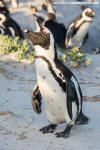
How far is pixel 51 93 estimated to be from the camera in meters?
3.67

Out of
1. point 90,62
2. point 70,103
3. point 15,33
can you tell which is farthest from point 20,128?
point 15,33

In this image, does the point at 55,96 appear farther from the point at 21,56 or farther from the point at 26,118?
the point at 21,56

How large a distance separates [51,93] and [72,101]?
209 millimetres

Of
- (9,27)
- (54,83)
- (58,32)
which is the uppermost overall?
(54,83)

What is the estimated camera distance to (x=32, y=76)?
5816 mm

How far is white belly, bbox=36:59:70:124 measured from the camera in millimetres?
3601

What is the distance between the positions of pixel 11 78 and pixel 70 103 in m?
1.99

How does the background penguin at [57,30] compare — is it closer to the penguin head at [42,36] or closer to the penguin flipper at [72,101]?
the penguin flipper at [72,101]

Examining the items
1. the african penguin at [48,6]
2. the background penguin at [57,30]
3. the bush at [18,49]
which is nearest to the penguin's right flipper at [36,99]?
the bush at [18,49]

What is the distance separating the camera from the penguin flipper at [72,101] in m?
3.59

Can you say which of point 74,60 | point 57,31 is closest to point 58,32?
point 57,31

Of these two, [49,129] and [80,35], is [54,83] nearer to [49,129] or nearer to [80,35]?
[49,129]

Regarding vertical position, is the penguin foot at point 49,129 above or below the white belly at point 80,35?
above

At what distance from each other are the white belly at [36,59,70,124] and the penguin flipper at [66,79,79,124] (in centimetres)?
7
